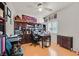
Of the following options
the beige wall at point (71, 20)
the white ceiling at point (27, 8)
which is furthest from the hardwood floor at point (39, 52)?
Answer: the white ceiling at point (27, 8)

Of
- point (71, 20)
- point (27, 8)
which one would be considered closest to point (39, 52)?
point (27, 8)

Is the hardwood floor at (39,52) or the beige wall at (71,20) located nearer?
the hardwood floor at (39,52)

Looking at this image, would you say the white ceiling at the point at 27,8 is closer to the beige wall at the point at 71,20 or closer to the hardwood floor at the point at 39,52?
the beige wall at the point at 71,20

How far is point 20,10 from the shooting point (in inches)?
100

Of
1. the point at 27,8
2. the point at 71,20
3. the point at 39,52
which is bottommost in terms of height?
the point at 39,52

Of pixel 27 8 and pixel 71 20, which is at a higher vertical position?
pixel 27 8

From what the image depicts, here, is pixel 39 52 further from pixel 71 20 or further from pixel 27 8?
pixel 71 20

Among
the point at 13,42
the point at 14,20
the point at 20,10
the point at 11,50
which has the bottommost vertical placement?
the point at 11,50

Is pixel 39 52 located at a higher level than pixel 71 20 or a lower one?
lower

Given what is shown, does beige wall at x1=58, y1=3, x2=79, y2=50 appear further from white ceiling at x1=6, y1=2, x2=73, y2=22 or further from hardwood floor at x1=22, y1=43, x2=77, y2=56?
white ceiling at x1=6, y1=2, x2=73, y2=22

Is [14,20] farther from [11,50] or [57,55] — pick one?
[57,55]

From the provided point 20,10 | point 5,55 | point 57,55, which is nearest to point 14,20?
point 20,10

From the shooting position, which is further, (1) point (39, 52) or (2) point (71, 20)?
(2) point (71, 20)

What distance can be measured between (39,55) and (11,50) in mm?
613
